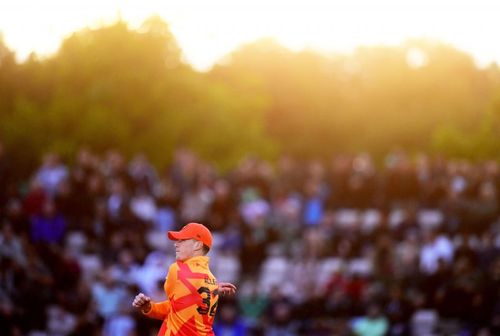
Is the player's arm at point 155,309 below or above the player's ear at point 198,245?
below

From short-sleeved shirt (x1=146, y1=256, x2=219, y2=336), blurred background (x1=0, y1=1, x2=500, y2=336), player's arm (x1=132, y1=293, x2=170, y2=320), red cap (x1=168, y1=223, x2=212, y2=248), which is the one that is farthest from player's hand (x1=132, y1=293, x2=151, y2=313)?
blurred background (x1=0, y1=1, x2=500, y2=336)

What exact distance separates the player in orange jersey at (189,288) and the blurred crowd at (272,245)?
8.56 metres

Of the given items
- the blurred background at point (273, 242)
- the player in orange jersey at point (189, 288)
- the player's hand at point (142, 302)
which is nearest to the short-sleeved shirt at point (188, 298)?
the player in orange jersey at point (189, 288)

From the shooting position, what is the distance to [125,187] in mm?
20375

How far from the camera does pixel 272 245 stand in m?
20.1

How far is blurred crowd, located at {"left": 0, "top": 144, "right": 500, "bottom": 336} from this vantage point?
Result: 17625 millimetres

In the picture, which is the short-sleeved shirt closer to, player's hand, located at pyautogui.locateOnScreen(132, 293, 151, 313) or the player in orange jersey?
the player in orange jersey

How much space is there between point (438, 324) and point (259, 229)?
4.20 meters

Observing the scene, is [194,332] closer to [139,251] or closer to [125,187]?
[139,251]

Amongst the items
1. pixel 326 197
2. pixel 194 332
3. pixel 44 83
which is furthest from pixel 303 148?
pixel 194 332

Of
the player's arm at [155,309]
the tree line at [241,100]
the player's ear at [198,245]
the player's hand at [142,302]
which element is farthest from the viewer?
the tree line at [241,100]

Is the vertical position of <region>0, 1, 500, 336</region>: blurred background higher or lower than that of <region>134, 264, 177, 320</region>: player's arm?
higher

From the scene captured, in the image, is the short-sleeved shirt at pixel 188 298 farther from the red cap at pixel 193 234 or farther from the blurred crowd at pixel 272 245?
the blurred crowd at pixel 272 245

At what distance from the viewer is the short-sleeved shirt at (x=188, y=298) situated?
826 cm
